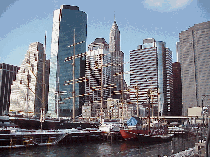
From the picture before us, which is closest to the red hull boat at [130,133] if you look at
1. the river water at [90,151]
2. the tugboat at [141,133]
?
the tugboat at [141,133]

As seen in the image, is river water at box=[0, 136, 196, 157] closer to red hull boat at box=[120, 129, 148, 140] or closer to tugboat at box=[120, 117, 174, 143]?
tugboat at box=[120, 117, 174, 143]

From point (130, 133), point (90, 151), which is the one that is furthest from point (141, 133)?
point (90, 151)

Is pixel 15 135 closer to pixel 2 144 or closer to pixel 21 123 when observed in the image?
pixel 2 144

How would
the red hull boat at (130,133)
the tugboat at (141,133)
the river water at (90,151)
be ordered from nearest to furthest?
the river water at (90,151), the tugboat at (141,133), the red hull boat at (130,133)

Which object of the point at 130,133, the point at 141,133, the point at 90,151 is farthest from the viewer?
the point at 141,133

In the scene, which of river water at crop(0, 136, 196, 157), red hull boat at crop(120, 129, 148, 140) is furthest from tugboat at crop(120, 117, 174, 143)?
river water at crop(0, 136, 196, 157)

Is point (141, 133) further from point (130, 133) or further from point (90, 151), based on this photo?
point (90, 151)

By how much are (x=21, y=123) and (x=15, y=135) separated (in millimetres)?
22121

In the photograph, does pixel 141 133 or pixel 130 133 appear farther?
pixel 141 133

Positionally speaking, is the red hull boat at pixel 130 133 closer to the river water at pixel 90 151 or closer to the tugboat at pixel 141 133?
the tugboat at pixel 141 133

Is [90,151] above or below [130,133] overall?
below

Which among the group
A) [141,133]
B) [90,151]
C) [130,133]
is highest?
[130,133]

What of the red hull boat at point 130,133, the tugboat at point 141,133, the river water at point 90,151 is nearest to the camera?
the river water at point 90,151

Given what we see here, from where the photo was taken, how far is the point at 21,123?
6419cm
